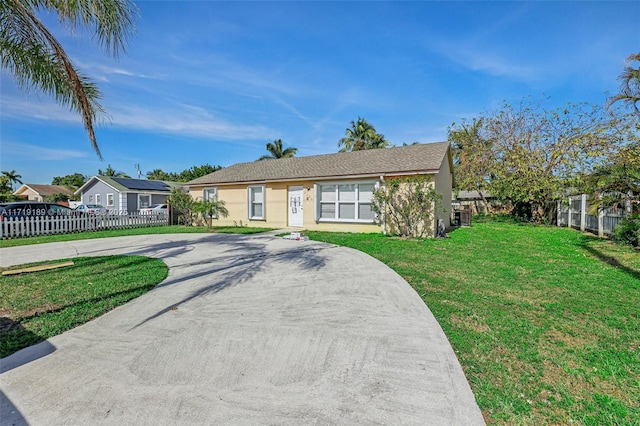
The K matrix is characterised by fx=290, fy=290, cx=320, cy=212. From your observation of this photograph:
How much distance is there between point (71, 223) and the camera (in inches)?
584

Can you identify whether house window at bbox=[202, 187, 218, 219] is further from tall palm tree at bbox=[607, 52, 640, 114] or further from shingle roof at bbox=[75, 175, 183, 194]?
tall palm tree at bbox=[607, 52, 640, 114]

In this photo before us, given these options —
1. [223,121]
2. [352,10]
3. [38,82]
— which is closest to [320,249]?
[38,82]

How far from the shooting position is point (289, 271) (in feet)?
20.7

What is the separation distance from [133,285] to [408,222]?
9.45 metres

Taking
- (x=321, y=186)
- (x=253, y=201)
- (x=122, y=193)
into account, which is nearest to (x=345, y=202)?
(x=321, y=186)

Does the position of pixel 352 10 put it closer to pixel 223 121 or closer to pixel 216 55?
pixel 216 55

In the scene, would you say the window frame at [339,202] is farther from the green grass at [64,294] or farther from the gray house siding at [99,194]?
the gray house siding at [99,194]

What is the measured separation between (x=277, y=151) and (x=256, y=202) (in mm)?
23222

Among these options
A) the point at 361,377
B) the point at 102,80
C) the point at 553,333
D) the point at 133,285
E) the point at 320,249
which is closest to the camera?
the point at 361,377

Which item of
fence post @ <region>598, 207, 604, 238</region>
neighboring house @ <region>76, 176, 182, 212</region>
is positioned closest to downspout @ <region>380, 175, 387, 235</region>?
fence post @ <region>598, 207, 604, 238</region>

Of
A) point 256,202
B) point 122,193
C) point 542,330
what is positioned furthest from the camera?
point 122,193

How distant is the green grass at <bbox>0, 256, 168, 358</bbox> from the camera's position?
3.47m

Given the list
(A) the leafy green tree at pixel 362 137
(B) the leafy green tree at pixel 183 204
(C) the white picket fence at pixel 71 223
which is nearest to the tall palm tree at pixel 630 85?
(B) the leafy green tree at pixel 183 204

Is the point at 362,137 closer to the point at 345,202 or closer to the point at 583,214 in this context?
the point at 345,202
